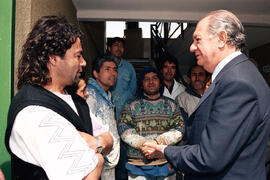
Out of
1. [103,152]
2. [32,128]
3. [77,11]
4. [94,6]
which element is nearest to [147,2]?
[94,6]

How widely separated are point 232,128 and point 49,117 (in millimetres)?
921

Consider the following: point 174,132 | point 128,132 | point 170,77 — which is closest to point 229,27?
point 174,132

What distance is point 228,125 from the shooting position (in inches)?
50.9

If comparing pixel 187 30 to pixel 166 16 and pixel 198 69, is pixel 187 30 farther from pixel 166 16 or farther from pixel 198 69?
pixel 198 69

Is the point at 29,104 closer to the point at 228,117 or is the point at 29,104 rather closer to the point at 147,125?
the point at 228,117

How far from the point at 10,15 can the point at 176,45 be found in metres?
6.83

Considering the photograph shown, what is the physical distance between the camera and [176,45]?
824 cm

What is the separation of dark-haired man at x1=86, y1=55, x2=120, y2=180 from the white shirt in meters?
1.40

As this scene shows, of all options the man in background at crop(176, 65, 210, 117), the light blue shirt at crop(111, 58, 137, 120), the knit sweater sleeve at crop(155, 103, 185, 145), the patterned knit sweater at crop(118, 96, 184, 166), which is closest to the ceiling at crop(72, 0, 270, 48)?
the light blue shirt at crop(111, 58, 137, 120)

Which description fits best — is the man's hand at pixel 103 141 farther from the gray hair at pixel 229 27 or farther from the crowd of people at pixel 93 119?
the gray hair at pixel 229 27

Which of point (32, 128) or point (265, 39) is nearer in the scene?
point (32, 128)

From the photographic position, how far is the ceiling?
4.45m

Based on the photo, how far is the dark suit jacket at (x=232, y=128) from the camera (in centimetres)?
130

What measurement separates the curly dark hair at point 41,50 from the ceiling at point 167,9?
10.8 feet
